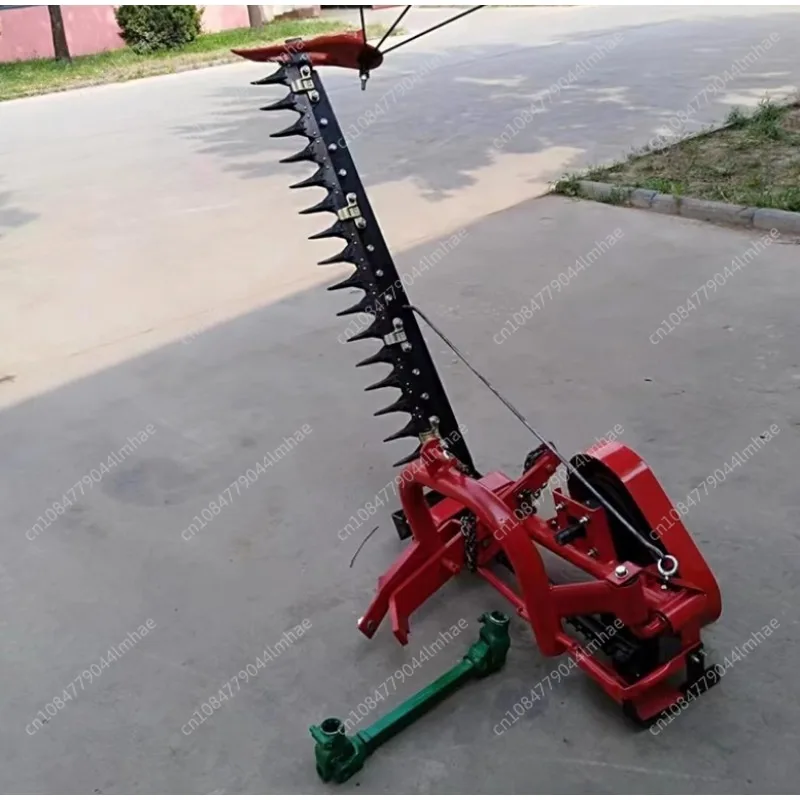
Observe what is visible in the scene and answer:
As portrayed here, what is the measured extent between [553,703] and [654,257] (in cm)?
309

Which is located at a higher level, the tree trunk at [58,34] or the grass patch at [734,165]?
the tree trunk at [58,34]

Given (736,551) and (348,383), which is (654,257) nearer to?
(348,383)

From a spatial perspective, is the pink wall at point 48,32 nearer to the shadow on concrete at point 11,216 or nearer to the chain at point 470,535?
the shadow on concrete at point 11,216

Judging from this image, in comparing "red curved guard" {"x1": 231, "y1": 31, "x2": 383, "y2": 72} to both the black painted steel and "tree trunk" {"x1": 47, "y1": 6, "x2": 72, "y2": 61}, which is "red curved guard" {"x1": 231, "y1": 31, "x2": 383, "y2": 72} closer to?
the black painted steel

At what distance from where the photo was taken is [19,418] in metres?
3.74

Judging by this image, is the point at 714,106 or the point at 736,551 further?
the point at 714,106

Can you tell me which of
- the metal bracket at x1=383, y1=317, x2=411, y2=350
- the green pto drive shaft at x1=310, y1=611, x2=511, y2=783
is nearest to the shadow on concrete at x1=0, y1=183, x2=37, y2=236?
the metal bracket at x1=383, y1=317, x2=411, y2=350

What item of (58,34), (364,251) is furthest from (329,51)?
(58,34)

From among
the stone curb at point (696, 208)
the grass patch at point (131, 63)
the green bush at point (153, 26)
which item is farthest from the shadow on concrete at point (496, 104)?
the green bush at point (153, 26)

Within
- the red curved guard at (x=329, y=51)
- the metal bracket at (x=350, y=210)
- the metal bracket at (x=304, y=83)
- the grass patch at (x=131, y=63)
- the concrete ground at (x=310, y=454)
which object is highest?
the red curved guard at (x=329, y=51)

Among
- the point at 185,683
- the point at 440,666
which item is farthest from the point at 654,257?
the point at 185,683

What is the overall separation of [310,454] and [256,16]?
1623 centimetres

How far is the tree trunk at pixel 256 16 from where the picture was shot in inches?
685

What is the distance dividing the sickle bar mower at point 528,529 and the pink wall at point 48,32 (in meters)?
15.7
